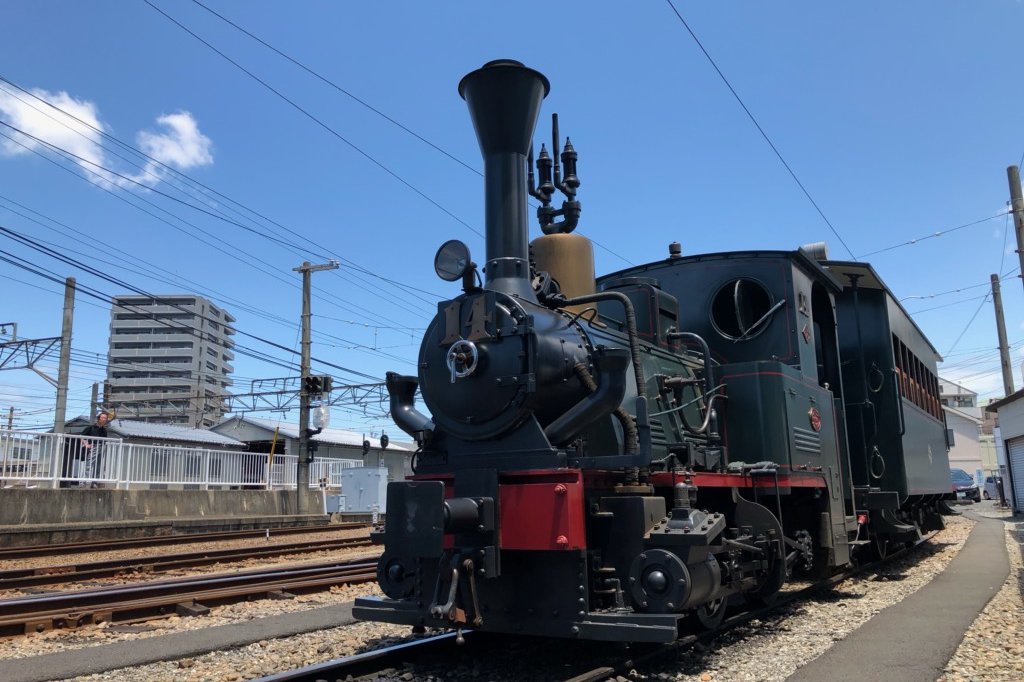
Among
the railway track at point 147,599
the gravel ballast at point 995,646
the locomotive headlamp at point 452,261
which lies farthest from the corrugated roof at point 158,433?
the gravel ballast at point 995,646

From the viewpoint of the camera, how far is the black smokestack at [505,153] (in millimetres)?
5902

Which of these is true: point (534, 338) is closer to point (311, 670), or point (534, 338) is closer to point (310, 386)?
point (311, 670)

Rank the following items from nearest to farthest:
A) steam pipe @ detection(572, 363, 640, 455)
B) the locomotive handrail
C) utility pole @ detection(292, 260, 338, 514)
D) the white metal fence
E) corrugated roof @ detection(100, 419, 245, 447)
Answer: steam pipe @ detection(572, 363, 640, 455), the locomotive handrail, the white metal fence, utility pole @ detection(292, 260, 338, 514), corrugated roof @ detection(100, 419, 245, 447)

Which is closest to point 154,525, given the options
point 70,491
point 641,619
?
point 70,491

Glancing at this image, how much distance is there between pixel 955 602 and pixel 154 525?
568 inches

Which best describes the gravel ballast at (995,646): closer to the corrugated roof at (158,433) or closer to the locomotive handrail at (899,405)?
the locomotive handrail at (899,405)

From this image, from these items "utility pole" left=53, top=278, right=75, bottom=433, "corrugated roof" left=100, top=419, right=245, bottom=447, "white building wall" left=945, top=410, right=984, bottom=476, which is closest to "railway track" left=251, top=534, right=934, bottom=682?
"utility pole" left=53, top=278, right=75, bottom=433

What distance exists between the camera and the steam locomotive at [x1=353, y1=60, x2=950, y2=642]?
493cm

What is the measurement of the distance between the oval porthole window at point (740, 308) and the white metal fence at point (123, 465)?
13389mm

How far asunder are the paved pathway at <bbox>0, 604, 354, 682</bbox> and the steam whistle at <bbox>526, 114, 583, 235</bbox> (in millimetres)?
4448

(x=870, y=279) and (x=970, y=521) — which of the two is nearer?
(x=870, y=279)

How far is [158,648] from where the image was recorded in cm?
624

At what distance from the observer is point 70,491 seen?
49.3 feet

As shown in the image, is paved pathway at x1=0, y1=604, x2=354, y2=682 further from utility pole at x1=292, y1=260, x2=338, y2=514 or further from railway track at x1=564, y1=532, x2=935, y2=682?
utility pole at x1=292, y1=260, x2=338, y2=514
